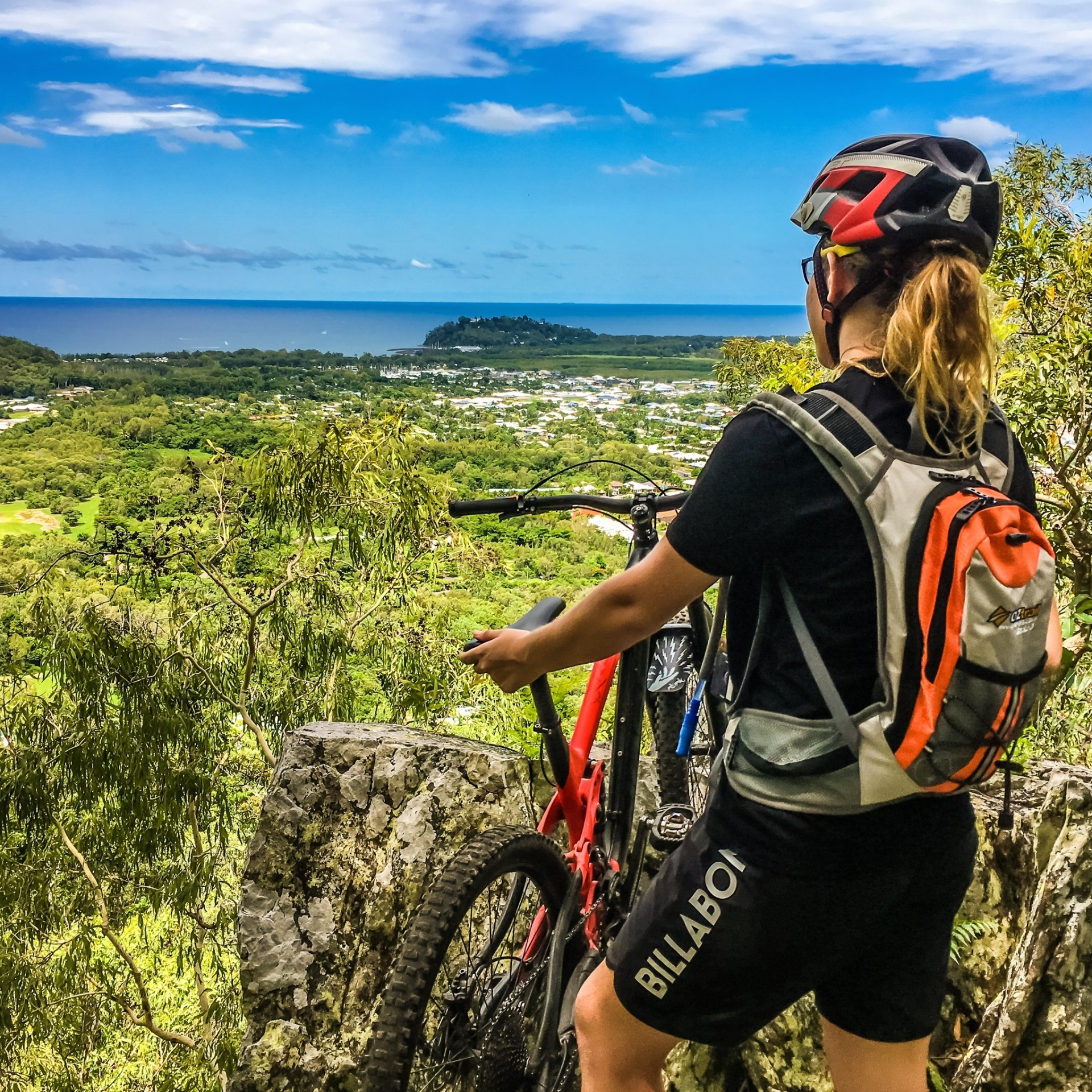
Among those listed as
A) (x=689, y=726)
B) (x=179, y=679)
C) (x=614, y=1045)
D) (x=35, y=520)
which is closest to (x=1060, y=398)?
(x=689, y=726)

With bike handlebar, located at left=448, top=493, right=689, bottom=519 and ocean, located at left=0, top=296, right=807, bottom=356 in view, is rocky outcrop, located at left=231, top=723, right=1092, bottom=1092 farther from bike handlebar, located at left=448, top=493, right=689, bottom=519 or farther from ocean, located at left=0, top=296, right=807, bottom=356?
ocean, located at left=0, top=296, right=807, bottom=356

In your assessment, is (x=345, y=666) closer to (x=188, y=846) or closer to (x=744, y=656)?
(x=188, y=846)

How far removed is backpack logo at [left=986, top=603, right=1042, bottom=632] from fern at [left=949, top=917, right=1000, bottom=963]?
1439mm

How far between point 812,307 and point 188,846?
797 cm

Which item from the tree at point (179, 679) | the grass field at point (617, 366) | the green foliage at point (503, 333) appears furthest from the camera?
the green foliage at point (503, 333)

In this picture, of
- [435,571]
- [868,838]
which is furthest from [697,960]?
[435,571]

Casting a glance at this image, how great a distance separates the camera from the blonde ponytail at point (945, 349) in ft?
3.47

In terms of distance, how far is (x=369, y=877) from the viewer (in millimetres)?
2533

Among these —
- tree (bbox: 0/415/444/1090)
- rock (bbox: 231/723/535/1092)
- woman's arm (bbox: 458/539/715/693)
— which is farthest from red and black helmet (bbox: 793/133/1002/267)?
tree (bbox: 0/415/444/1090)

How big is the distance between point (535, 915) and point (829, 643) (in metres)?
1.04

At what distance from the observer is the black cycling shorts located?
115cm

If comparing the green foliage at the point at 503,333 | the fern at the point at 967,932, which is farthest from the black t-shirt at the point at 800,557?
the green foliage at the point at 503,333

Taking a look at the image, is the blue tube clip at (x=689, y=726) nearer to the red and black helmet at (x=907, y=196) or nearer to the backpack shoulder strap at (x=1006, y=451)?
the backpack shoulder strap at (x=1006, y=451)

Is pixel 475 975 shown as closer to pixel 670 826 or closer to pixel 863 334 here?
pixel 670 826
